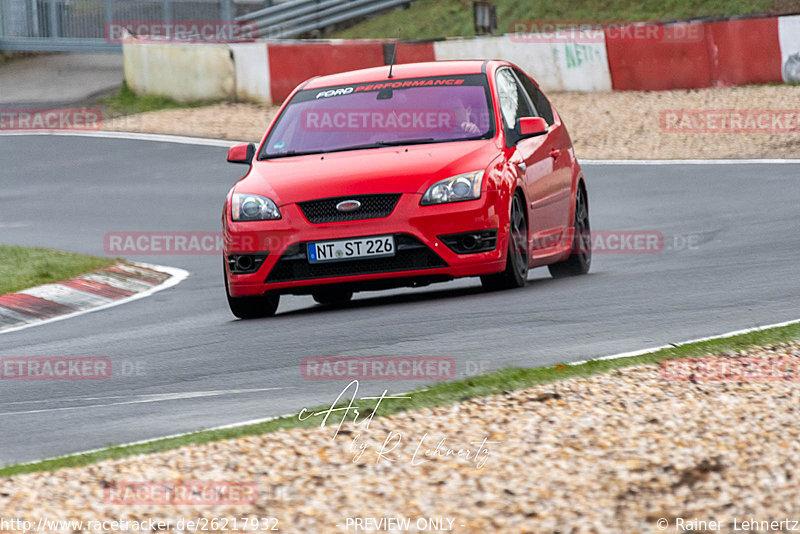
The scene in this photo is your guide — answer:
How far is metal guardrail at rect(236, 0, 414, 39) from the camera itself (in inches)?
1485

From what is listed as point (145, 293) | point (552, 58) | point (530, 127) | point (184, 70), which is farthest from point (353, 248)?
point (184, 70)

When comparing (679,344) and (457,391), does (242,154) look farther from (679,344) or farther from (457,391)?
(457,391)

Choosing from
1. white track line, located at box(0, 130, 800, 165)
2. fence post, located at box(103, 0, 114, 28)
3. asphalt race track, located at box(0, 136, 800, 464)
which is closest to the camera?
asphalt race track, located at box(0, 136, 800, 464)

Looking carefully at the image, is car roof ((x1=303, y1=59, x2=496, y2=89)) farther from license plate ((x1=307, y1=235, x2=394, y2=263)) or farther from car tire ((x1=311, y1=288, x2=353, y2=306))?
license plate ((x1=307, y1=235, x2=394, y2=263))

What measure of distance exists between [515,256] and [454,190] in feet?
2.31

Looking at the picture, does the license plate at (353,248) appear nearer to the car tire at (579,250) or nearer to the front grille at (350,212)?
the front grille at (350,212)

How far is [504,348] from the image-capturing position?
7234mm

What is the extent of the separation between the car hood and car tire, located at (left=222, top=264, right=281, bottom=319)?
73 cm

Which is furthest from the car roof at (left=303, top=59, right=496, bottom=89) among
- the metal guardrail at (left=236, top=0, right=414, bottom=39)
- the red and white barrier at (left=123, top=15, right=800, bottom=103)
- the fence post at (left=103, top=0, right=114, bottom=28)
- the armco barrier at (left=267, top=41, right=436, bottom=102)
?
the metal guardrail at (left=236, top=0, right=414, bottom=39)

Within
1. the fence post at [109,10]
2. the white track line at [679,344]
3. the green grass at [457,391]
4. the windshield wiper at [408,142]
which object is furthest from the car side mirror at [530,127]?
the fence post at [109,10]

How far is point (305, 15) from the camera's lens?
127 feet

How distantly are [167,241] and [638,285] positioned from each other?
6820 millimetres

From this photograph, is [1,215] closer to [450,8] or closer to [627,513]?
[627,513]

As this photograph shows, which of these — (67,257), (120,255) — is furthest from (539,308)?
(120,255)
